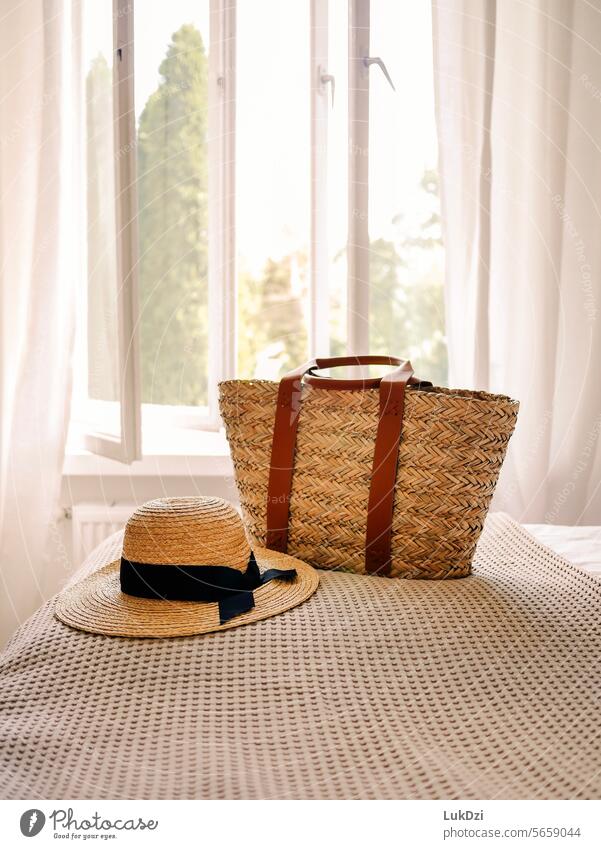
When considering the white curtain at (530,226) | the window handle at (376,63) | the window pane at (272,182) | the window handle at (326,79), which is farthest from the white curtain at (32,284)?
the white curtain at (530,226)

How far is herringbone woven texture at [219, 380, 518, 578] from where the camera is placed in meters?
1.24

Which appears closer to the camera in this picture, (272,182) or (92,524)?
(92,524)

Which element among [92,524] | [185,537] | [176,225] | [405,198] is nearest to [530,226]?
[405,198]

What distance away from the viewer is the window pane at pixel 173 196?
2371 mm

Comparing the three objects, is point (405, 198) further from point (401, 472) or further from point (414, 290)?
point (401, 472)

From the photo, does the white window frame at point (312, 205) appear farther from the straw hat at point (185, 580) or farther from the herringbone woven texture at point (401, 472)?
the straw hat at point (185, 580)

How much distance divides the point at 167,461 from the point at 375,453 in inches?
47.1

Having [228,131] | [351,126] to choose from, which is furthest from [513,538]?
[228,131]

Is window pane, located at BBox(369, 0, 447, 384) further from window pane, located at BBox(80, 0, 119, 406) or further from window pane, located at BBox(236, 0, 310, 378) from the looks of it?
window pane, located at BBox(80, 0, 119, 406)

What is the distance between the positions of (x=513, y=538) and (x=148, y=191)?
1.57 m

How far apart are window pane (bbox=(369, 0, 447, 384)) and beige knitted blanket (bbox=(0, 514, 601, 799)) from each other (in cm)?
141

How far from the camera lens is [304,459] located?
1.33 m

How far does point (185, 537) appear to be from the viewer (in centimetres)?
111
